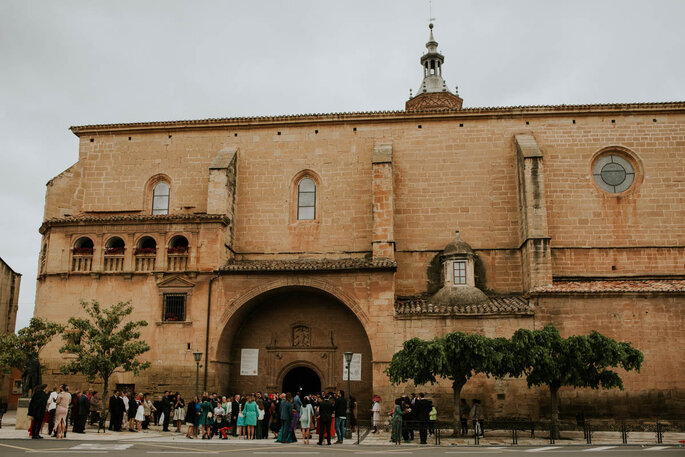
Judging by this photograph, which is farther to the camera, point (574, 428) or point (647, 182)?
point (647, 182)

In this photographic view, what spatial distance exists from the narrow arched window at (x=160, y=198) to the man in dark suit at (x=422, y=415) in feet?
44.9

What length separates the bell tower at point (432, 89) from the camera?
39875 millimetres

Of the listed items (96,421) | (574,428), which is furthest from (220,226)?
(574,428)

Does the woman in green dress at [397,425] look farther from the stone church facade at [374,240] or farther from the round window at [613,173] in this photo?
the round window at [613,173]

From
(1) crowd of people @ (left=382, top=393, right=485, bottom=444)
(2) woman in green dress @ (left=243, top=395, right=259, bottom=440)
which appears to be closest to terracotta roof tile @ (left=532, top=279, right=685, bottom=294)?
(1) crowd of people @ (left=382, top=393, right=485, bottom=444)

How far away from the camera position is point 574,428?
2067 cm

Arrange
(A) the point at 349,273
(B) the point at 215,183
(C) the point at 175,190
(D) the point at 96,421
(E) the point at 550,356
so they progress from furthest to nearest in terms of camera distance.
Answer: (C) the point at 175,190 < (B) the point at 215,183 < (A) the point at 349,273 < (D) the point at 96,421 < (E) the point at 550,356

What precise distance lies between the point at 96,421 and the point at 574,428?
1566 centimetres

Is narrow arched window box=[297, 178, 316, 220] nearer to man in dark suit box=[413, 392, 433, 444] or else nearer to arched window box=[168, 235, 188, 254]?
arched window box=[168, 235, 188, 254]

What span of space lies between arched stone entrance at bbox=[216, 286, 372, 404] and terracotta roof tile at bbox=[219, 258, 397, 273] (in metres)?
0.89

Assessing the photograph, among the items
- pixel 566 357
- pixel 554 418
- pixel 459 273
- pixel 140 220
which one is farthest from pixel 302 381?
pixel 566 357

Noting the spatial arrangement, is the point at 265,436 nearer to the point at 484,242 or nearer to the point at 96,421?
the point at 96,421

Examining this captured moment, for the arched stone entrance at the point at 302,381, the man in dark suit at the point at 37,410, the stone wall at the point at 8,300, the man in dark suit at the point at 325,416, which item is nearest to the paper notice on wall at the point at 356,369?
the arched stone entrance at the point at 302,381

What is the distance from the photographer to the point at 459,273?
23.3 metres
